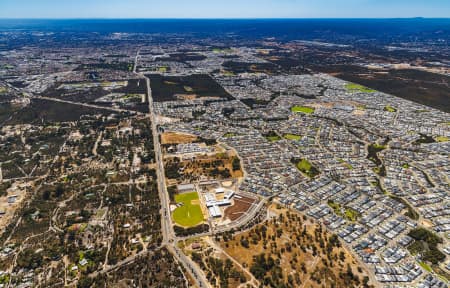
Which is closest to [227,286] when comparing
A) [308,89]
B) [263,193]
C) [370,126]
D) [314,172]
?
[263,193]

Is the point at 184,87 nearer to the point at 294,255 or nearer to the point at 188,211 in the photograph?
the point at 188,211

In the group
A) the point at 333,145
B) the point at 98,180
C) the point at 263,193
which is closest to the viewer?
the point at 263,193

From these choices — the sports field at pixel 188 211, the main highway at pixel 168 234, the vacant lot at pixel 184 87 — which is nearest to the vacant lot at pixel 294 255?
the main highway at pixel 168 234

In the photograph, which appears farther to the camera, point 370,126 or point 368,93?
point 368,93

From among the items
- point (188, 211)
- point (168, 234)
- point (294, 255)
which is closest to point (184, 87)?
point (188, 211)

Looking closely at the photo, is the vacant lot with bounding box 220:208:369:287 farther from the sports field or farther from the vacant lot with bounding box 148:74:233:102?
the vacant lot with bounding box 148:74:233:102

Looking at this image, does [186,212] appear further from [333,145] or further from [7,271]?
[333,145]

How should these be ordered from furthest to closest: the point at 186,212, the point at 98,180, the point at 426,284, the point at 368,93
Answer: the point at 368,93 → the point at 98,180 → the point at 186,212 → the point at 426,284

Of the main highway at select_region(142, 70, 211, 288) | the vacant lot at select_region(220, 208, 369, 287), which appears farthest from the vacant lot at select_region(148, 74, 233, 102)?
the vacant lot at select_region(220, 208, 369, 287)
